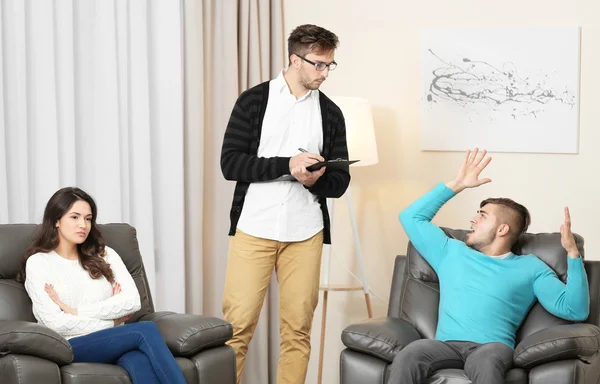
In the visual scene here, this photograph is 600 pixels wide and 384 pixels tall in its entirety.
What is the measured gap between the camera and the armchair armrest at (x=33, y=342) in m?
2.65

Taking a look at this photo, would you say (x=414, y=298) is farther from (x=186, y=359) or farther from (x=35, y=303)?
(x=35, y=303)

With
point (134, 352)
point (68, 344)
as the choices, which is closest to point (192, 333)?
point (134, 352)

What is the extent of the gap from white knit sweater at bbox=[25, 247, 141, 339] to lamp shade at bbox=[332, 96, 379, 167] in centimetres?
139

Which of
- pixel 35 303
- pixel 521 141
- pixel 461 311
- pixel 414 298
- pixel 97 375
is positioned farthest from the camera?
pixel 521 141

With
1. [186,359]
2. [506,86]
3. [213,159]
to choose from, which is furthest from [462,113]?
[186,359]

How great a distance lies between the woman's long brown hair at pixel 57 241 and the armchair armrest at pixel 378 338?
0.96 meters

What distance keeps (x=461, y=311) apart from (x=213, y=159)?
176 centimetres

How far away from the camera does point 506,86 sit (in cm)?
448

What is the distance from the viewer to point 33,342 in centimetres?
267

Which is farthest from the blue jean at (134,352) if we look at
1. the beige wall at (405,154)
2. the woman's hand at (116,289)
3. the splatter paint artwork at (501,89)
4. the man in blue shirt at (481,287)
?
the splatter paint artwork at (501,89)

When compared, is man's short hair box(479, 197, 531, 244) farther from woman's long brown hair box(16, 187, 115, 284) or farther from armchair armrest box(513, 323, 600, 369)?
woman's long brown hair box(16, 187, 115, 284)

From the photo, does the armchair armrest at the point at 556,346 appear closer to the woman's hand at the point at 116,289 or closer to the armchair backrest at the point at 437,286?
the armchair backrest at the point at 437,286

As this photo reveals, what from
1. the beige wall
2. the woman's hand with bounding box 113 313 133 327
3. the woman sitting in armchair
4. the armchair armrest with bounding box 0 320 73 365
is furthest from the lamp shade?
the armchair armrest with bounding box 0 320 73 365

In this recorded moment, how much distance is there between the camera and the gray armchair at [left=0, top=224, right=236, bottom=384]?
2645 mm
